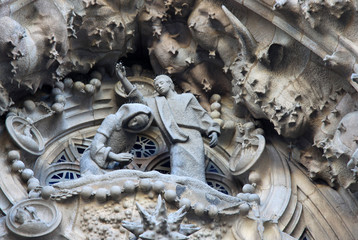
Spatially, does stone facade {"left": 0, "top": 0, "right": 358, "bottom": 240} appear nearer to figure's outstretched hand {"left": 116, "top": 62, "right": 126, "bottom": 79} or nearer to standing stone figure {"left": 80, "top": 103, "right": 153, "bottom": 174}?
standing stone figure {"left": 80, "top": 103, "right": 153, "bottom": 174}

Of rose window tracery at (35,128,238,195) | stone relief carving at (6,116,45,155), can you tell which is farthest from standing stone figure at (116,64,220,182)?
stone relief carving at (6,116,45,155)

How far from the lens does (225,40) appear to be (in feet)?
39.2

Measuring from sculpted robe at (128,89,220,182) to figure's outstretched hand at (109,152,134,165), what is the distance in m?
0.48

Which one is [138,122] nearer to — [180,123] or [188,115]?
[180,123]

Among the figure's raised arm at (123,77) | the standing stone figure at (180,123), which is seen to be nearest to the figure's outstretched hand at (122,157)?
the standing stone figure at (180,123)

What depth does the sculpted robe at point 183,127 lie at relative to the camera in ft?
35.9

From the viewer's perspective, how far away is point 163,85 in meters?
11.5

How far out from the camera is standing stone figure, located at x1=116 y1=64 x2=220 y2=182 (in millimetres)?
10965

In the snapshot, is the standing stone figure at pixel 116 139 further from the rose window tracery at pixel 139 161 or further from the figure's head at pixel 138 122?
the rose window tracery at pixel 139 161

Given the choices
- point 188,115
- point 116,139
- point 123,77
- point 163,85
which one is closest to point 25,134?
point 116,139

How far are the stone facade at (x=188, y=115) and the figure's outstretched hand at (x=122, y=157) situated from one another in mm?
12

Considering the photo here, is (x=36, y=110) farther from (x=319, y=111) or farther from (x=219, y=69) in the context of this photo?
(x=319, y=111)

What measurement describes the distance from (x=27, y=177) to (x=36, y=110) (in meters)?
1.09

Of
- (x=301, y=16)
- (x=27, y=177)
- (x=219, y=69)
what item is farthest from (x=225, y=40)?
(x=27, y=177)
